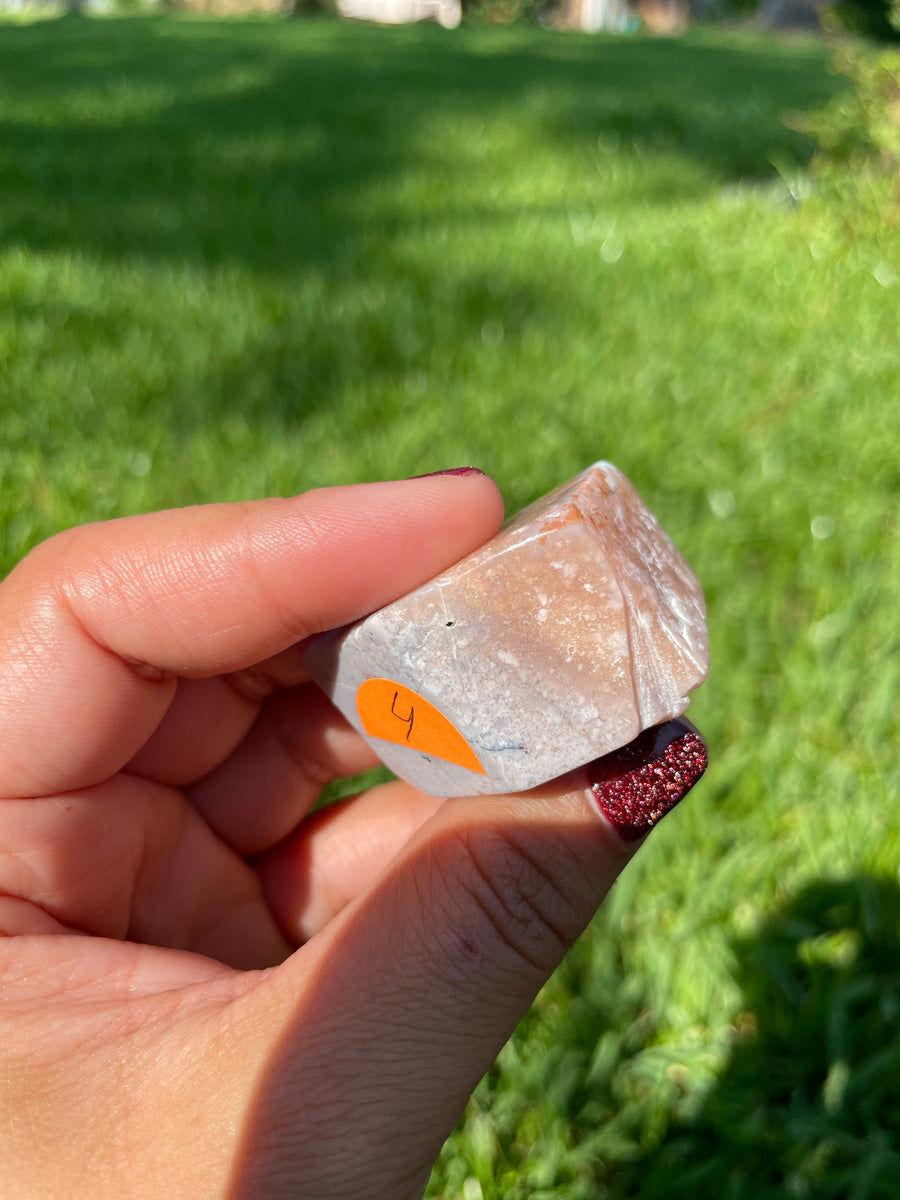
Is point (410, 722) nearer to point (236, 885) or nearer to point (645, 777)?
point (645, 777)

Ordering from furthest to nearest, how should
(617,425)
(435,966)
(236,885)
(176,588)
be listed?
(617,425), (236,885), (176,588), (435,966)

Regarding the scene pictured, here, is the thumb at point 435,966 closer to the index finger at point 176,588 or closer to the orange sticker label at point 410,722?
the orange sticker label at point 410,722

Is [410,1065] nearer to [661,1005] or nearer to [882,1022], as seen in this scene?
[661,1005]

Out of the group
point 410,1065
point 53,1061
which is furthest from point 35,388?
point 410,1065

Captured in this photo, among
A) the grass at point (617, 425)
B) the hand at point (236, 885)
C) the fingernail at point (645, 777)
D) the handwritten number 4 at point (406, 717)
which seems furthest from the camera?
the grass at point (617, 425)

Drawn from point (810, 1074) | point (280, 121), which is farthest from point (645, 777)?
point (280, 121)

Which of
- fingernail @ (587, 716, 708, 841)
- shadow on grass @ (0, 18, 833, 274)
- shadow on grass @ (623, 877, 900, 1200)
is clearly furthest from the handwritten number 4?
shadow on grass @ (0, 18, 833, 274)

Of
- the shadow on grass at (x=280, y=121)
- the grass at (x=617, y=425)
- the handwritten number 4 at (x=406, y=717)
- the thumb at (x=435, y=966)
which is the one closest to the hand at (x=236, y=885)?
the thumb at (x=435, y=966)
